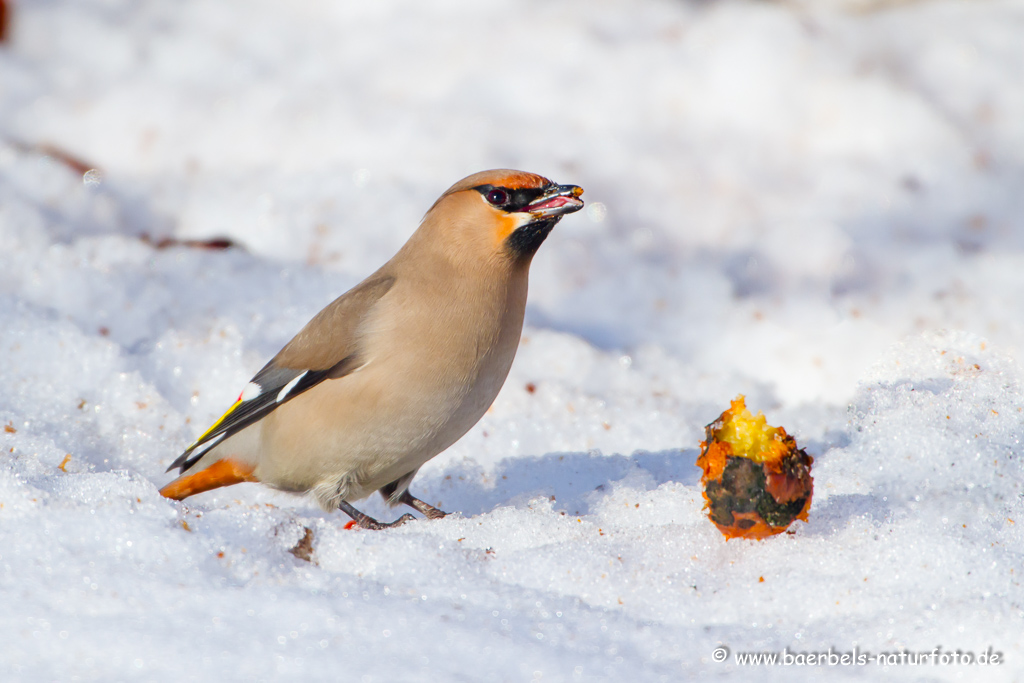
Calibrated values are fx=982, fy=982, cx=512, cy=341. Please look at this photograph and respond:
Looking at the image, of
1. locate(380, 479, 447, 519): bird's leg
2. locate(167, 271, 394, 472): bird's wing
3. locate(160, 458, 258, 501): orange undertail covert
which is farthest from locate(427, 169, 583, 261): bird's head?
locate(160, 458, 258, 501): orange undertail covert

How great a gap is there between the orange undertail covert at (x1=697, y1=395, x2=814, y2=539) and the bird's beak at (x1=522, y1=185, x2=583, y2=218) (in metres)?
0.86

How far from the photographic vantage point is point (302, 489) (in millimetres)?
3254

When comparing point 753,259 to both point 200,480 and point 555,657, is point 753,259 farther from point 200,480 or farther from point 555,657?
point 555,657

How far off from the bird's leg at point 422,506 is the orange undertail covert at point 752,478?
109 centimetres

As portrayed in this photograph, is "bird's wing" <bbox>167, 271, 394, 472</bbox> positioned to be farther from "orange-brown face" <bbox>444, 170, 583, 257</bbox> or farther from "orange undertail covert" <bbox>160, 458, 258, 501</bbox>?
"orange-brown face" <bbox>444, 170, 583, 257</bbox>

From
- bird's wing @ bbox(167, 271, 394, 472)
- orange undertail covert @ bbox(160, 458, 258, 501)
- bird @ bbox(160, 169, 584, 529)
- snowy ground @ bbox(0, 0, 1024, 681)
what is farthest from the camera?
orange undertail covert @ bbox(160, 458, 258, 501)

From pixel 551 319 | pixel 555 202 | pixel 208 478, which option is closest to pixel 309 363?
pixel 208 478

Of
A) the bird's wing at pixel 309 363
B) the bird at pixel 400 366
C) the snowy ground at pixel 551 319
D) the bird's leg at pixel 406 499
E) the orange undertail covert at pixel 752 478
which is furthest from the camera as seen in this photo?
the bird's leg at pixel 406 499

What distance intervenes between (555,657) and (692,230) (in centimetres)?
401

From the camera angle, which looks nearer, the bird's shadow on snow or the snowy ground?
the snowy ground

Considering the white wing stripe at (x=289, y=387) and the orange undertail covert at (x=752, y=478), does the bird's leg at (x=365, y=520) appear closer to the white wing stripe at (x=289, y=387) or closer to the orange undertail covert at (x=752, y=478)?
the white wing stripe at (x=289, y=387)

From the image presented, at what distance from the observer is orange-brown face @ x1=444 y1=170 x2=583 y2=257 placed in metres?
3.15

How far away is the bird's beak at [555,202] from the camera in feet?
10.1

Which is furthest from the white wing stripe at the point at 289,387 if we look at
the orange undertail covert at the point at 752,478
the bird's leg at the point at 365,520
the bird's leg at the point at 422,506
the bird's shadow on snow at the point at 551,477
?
the orange undertail covert at the point at 752,478
